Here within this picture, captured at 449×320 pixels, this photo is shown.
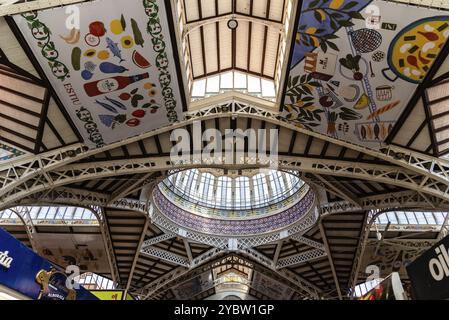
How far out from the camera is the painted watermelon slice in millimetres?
14294

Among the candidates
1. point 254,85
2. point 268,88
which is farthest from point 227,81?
point 268,88

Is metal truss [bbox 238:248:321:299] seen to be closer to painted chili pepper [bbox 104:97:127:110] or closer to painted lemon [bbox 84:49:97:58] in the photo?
painted chili pepper [bbox 104:97:127:110]

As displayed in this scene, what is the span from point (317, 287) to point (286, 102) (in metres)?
25.8

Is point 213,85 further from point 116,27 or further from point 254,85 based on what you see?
point 116,27

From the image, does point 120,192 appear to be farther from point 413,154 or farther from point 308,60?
point 413,154

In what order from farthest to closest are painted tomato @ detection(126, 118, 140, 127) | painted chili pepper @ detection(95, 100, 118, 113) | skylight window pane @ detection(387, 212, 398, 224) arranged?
skylight window pane @ detection(387, 212, 398, 224) < painted tomato @ detection(126, 118, 140, 127) < painted chili pepper @ detection(95, 100, 118, 113)

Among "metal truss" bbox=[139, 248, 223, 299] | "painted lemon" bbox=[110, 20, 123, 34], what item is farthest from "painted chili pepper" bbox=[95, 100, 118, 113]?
"metal truss" bbox=[139, 248, 223, 299]

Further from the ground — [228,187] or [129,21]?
[228,187]

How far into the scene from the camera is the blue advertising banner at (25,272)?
35.1ft

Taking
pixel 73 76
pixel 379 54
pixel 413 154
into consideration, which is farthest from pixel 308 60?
pixel 73 76

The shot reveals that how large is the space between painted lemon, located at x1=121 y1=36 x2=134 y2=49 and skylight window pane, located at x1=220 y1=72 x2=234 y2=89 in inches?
285

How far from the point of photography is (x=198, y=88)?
20.0 metres

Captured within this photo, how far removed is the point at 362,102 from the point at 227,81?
8.35 metres

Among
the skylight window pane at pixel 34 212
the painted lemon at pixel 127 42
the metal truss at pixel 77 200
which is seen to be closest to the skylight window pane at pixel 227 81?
the painted lemon at pixel 127 42
